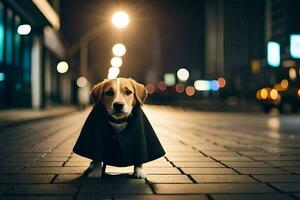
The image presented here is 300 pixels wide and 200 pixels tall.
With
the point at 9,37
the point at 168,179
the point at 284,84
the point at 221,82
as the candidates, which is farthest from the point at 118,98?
the point at 221,82

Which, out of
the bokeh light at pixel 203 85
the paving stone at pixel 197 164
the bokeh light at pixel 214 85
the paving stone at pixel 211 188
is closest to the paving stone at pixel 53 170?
the paving stone at pixel 197 164

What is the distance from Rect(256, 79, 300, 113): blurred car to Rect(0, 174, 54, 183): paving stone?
1027 inches

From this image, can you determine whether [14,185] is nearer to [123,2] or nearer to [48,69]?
[123,2]

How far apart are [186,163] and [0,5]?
22.8m

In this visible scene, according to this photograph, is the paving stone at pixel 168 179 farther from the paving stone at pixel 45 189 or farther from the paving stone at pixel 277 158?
the paving stone at pixel 277 158

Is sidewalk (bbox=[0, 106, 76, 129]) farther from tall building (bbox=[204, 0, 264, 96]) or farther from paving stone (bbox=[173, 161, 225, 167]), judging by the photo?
tall building (bbox=[204, 0, 264, 96])

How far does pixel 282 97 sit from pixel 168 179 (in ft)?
85.8

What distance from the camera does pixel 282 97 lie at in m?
30.6

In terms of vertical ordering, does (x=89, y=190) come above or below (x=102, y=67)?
below

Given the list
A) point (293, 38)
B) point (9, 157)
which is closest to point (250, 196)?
point (9, 157)

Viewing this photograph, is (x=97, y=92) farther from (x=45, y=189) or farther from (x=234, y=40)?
(x=234, y=40)

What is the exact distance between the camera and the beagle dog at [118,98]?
17.0ft

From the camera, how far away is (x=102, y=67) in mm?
73500

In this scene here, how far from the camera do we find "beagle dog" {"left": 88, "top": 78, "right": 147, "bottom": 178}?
518 cm
